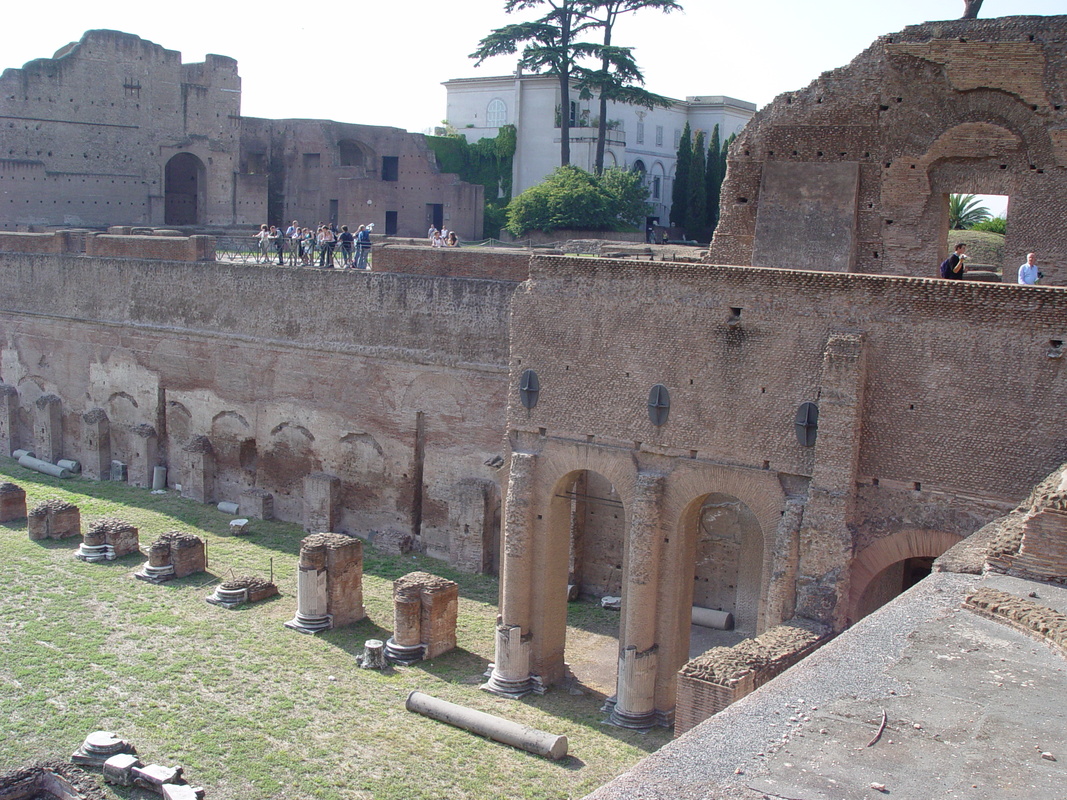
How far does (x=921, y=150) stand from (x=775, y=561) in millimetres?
5323

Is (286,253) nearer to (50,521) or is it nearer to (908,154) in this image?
(50,521)

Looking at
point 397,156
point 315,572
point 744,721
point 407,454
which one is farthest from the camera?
point 397,156

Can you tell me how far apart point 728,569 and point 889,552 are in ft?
15.8

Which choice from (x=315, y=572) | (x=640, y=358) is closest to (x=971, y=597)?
(x=640, y=358)

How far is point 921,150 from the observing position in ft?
42.2

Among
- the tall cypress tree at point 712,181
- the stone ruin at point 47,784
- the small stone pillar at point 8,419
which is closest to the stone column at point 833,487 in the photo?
the stone ruin at point 47,784

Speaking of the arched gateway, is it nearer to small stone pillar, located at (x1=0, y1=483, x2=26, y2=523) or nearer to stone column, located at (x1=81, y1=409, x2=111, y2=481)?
small stone pillar, located at (x1=0, y1=483, x2=26, y2=523)

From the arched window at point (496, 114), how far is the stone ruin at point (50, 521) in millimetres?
22352

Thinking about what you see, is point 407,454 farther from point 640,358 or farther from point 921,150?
point 921,150

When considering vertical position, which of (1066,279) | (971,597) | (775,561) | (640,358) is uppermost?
(1066,279)

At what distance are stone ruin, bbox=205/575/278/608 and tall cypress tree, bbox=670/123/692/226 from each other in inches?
825

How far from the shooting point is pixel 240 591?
14578 millimetres

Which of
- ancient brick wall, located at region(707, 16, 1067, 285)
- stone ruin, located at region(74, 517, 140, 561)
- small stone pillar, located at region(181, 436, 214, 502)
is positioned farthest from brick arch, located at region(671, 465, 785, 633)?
small stone pillar, located at region(181, 436, 214, 502)

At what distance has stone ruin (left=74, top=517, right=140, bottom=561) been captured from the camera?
16078mm
